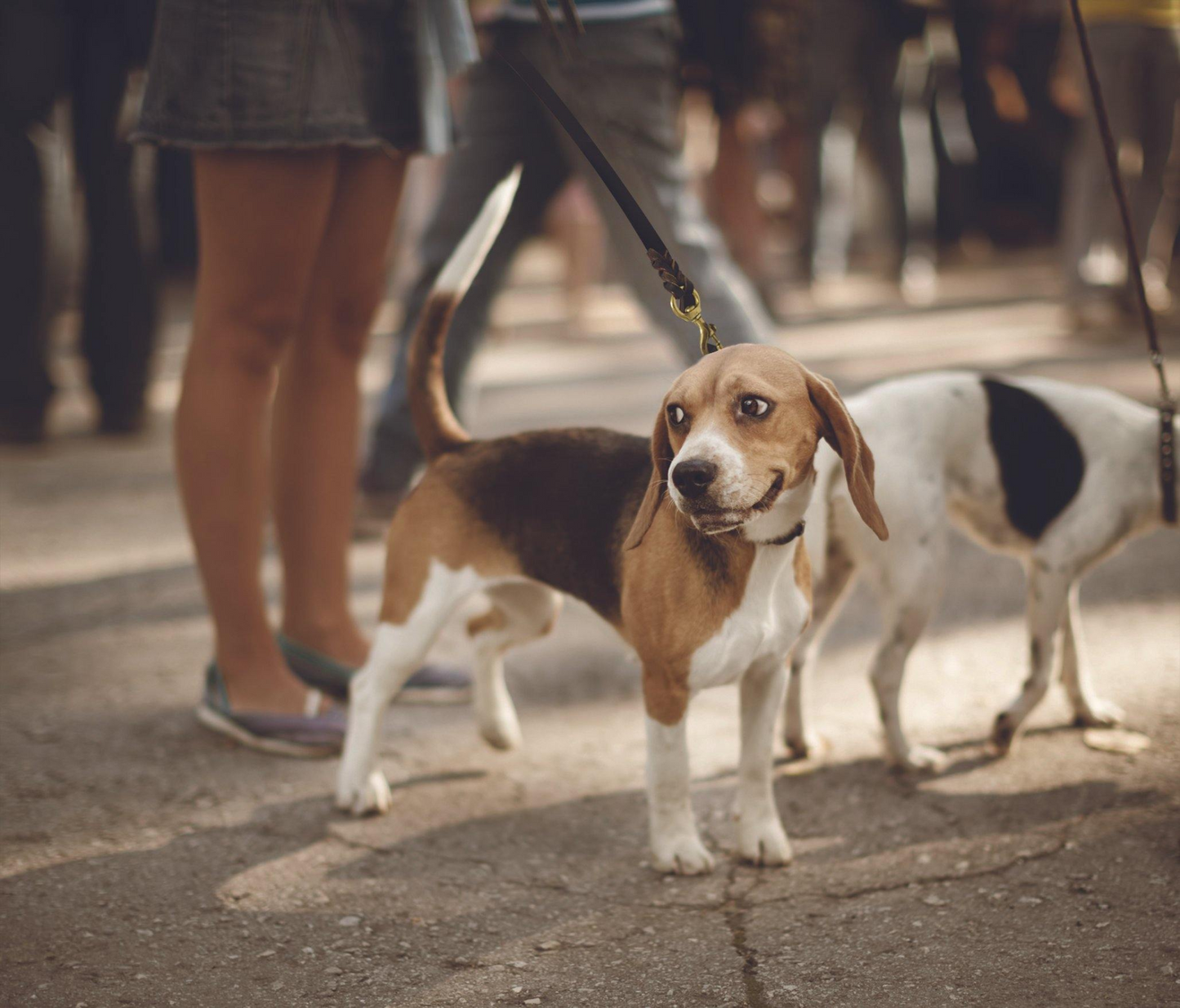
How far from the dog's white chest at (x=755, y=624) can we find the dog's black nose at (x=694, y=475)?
10.9 inches

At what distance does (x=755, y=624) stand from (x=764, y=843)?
45 centimetres

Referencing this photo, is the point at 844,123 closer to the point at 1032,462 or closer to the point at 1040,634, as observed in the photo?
the point at 1032,462

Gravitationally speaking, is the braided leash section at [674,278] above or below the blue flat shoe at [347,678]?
above

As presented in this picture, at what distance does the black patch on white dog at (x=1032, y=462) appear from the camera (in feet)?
8.84

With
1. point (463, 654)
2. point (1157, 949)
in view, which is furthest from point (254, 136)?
point (1157, 949)

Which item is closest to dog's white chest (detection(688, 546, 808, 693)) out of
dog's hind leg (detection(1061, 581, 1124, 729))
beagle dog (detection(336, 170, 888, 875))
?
beagle dog (detection(336, 170, 888, 875))

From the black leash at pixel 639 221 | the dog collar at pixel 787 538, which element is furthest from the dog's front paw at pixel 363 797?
the black leash at pixel 639 221

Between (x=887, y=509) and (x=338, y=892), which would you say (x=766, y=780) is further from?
(x=338, y=892)

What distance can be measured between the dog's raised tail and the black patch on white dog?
1.09 metres

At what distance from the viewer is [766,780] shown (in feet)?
7.75

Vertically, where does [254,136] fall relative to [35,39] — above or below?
below

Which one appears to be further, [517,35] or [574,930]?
[517,35]

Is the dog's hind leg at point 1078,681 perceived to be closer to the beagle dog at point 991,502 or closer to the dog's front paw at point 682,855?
the beagle dog at point 991,502

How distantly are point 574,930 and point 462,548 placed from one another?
2.41 ft
